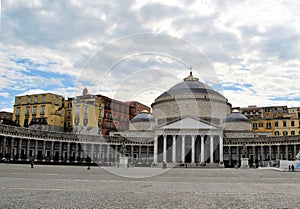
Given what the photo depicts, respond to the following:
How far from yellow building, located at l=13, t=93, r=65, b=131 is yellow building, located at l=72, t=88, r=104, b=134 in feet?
11.3

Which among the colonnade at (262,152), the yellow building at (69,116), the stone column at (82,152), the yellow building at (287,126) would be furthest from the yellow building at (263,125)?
the yellow building at (69,116)

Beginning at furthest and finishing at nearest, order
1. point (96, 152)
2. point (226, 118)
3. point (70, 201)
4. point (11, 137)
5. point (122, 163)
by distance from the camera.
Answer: point (226, 118), point (96, 152), point (11, 137), point (122, 163), point (70, 201)

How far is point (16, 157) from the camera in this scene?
207 ft

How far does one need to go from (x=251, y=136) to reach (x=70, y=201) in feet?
249

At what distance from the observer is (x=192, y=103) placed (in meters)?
85.1

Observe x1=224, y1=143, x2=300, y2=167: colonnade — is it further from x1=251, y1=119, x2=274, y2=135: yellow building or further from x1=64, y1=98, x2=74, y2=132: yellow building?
x1=64, y1=98, x2=74, y2=132: yellow building

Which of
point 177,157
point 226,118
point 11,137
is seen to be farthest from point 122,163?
point 226,118

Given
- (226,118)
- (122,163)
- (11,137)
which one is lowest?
(122,163)

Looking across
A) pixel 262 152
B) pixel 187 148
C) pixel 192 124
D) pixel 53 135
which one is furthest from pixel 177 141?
pixel 53 135

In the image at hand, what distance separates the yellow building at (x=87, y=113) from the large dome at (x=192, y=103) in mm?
14792

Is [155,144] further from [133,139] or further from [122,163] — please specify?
[122,163]

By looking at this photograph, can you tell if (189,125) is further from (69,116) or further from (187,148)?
(69,116)

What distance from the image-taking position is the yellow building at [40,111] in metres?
78.2

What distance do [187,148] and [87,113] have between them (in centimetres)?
2389
